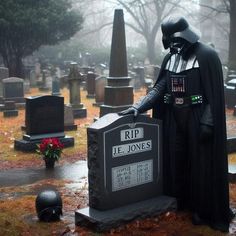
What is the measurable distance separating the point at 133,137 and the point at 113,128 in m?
0.35

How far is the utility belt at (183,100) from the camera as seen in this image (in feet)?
18.3

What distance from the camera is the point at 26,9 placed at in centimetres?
2872

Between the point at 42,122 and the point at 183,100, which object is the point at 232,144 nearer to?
the point at 42,122

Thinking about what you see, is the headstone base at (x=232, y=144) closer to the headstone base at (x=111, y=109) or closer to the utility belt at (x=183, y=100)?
the headstone base at (x=111, y=109)

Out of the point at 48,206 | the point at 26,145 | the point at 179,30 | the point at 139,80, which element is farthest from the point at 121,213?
the point at 139,80

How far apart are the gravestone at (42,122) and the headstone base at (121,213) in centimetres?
573

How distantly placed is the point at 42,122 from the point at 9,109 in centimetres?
616

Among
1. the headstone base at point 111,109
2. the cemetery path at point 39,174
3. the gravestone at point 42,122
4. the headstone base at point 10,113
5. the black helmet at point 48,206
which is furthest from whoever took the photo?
the headstone base at point 10,113

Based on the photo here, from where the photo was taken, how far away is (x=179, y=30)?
5.72m

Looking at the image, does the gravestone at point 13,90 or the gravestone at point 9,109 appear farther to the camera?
the gravestone at point 13,90

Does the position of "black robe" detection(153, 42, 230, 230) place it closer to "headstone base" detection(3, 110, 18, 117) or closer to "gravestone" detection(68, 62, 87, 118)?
"gravestone" detection(68, 62, 87, 118)

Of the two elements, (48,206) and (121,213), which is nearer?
(121,213)

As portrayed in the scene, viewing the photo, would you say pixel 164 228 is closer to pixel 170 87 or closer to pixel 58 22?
pixel 170 87

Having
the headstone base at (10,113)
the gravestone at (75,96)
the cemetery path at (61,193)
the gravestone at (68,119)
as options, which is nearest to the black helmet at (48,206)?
the cemetery path at (61,193)
